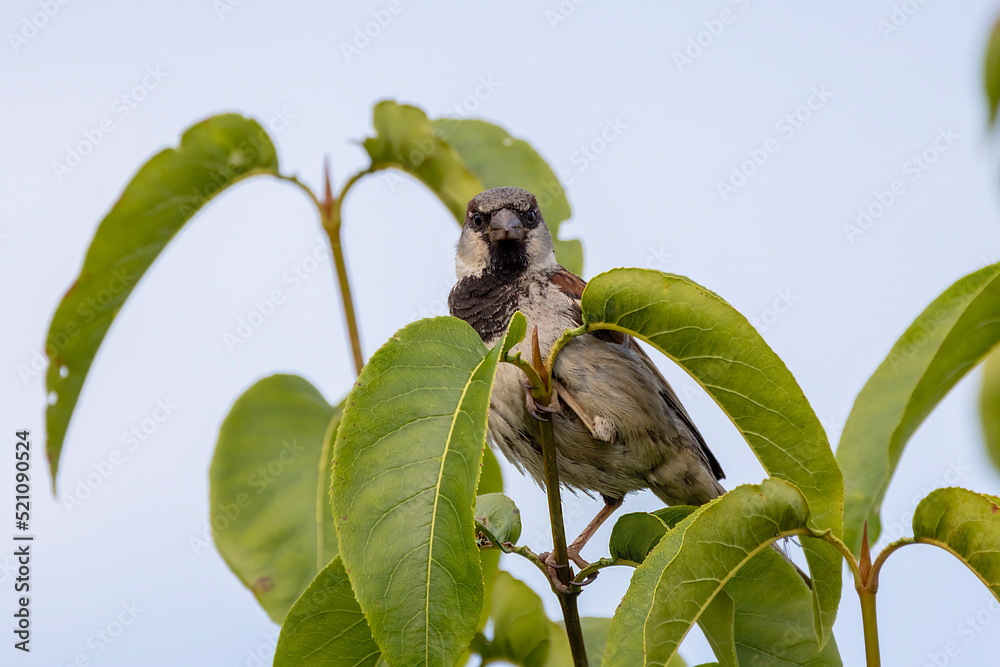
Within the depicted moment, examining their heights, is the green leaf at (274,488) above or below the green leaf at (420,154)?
below

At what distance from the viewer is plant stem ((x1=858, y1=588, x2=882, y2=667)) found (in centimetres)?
156

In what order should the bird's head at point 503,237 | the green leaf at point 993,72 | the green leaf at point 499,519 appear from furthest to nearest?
1. the bird's head at point 503,237
2. the green leaf at point 499,519
3. the green leaf at point 993,72

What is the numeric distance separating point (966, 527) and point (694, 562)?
19.0 inches

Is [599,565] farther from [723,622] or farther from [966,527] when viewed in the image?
[966,527]

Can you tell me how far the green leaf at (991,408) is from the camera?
235cm

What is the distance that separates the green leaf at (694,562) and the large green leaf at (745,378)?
8 cm

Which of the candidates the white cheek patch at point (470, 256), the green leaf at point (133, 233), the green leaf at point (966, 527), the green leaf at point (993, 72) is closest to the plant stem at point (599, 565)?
the green leaf at point (966, 527)

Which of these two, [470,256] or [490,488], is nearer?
[490,488]

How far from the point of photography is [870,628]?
5.16 ft

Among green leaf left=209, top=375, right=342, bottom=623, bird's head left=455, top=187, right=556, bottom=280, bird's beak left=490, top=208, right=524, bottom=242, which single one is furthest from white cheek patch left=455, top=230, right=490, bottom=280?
green leaf left=209, top=375, right=342, bottom=623

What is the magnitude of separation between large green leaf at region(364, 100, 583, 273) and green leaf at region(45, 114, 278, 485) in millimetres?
382

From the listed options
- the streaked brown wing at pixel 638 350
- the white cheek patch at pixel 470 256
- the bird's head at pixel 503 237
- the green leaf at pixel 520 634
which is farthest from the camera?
the white cheek patch at pixel 470 256

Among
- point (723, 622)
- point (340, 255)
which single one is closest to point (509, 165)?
point (340, 255)

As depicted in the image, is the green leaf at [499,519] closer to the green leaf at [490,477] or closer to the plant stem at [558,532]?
the plant stem at [558,532]
